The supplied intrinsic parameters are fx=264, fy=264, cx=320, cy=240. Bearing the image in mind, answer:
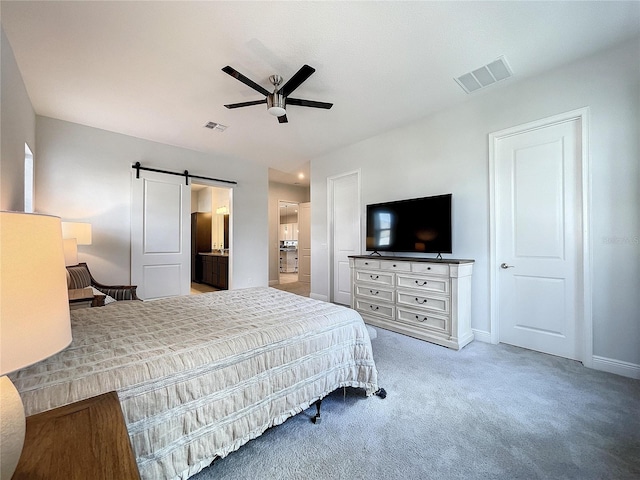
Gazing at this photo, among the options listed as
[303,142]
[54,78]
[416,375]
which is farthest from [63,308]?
[303,142]

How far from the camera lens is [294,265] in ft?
35.9

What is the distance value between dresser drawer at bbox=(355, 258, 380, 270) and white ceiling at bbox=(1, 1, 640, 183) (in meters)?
1.95

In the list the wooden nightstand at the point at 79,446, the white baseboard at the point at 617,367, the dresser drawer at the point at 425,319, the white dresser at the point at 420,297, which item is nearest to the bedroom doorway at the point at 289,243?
the white dresser at the point at 420,297

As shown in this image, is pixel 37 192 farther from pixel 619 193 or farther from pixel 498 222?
pixel 619 193

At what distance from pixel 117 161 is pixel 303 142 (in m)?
2.88

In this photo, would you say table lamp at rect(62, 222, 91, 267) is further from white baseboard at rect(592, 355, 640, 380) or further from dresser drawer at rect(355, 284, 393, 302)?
white baseboard at rect(592, 355, 640, 380)

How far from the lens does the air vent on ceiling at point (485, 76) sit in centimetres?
252

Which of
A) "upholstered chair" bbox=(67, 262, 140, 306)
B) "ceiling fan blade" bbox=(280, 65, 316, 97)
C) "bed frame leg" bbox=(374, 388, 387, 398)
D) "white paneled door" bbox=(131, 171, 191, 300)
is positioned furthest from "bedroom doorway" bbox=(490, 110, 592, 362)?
"white paneled door" bbox=(131, 171, 191, 300)

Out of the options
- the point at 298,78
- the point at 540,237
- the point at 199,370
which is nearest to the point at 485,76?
the point at 540,237

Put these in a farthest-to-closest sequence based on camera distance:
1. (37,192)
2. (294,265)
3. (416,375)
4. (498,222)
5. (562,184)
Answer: (294,265) → (37,192) → (498,222) → (562,184) → (416,375)

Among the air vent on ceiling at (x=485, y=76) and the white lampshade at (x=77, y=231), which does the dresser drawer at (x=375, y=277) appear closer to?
the air vent on ceiling at (x=485, y=76)

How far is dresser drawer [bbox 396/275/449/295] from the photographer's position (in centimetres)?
292

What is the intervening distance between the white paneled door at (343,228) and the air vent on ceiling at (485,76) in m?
1.97

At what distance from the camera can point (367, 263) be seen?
370cm
